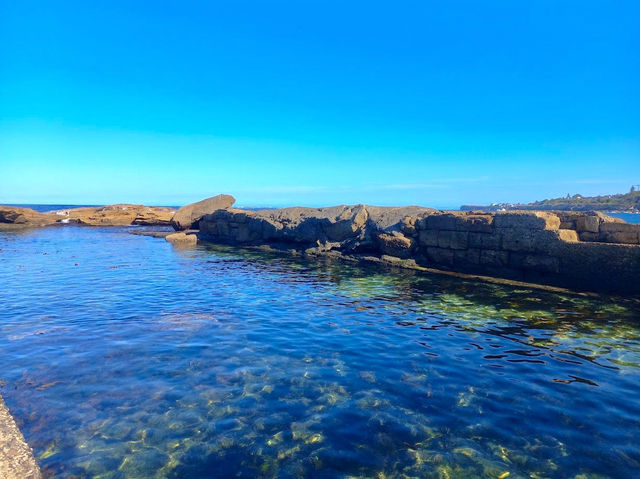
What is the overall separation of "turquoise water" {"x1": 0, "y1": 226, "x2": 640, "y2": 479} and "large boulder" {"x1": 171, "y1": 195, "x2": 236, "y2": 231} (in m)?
23.6

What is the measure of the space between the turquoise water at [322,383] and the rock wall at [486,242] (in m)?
1.48

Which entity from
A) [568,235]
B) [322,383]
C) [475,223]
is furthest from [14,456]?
[568,235]

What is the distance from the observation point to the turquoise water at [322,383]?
5.20 m

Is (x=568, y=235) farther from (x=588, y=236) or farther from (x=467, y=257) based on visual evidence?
(x=467, y=257)

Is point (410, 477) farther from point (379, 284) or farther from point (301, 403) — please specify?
point (379, 284)

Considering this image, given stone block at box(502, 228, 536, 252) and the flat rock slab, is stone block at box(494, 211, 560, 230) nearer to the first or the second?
stone block at box(502, 228, 536, 252)

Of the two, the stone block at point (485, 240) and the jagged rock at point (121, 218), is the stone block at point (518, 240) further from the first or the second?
the jagged rock at point (121, 218)

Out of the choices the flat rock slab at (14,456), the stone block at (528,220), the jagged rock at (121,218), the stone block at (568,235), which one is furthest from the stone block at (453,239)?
the jagged rock at (121,218)

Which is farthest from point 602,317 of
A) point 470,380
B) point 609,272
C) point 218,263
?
point 218,263

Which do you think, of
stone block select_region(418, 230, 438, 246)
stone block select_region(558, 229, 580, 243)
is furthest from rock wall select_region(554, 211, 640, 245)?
stone block select_region(418, 230, 438, 246)

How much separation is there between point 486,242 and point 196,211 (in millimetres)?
29436

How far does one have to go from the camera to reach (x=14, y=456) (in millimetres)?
4656

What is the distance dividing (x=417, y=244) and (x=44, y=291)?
17.3 metres

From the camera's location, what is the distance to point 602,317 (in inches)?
469
